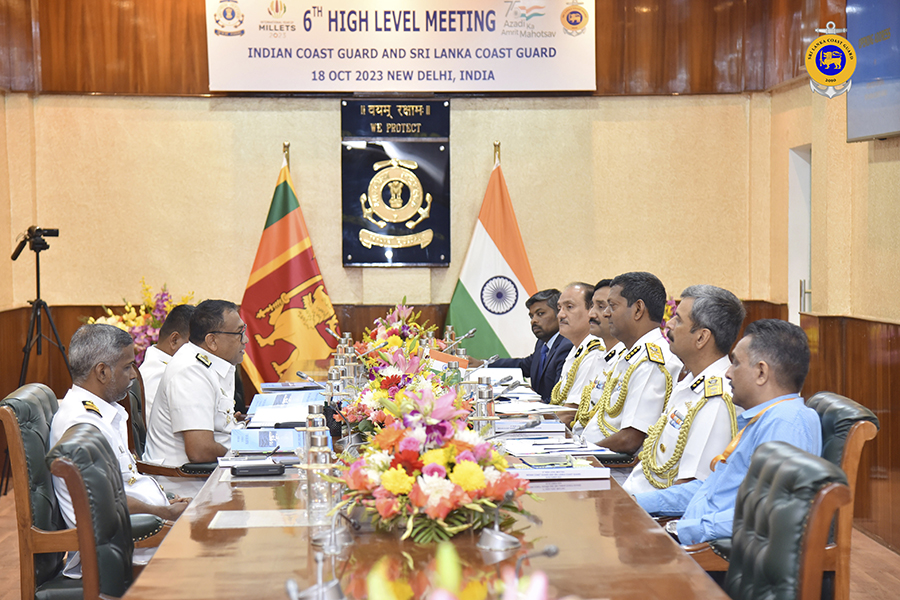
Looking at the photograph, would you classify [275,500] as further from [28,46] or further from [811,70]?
[28,46]

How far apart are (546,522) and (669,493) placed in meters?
0.79

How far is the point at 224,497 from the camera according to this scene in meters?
2.25

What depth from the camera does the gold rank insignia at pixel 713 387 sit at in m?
2.64

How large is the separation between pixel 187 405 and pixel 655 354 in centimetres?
180

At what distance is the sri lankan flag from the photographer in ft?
20.0

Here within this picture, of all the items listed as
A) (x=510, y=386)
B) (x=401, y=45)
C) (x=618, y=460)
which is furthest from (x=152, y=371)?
(x=401, y=45)

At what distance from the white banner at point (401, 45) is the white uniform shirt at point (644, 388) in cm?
327

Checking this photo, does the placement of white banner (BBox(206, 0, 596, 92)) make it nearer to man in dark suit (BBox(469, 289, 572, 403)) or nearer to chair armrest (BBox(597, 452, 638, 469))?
man in dark suit (BBox(469, 289, 572, 403))

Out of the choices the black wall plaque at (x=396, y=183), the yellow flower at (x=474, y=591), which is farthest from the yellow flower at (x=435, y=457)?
the black wall plaque at (x=396, y=183)

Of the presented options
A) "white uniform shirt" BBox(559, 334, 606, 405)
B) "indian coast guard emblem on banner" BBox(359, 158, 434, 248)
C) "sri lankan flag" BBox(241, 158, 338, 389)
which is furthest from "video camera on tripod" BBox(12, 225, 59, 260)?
"white uniform shirt" BBox(559, 334, 606, 405)

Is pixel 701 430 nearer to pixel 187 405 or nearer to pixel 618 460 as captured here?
pixel 618 460

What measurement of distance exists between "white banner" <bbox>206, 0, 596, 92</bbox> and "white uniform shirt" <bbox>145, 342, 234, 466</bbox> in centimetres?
311

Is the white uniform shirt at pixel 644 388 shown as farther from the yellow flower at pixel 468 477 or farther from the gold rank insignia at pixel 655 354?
the yellow flower at pixel 468 477

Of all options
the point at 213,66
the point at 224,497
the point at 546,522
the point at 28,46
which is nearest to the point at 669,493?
the point at 546,522
